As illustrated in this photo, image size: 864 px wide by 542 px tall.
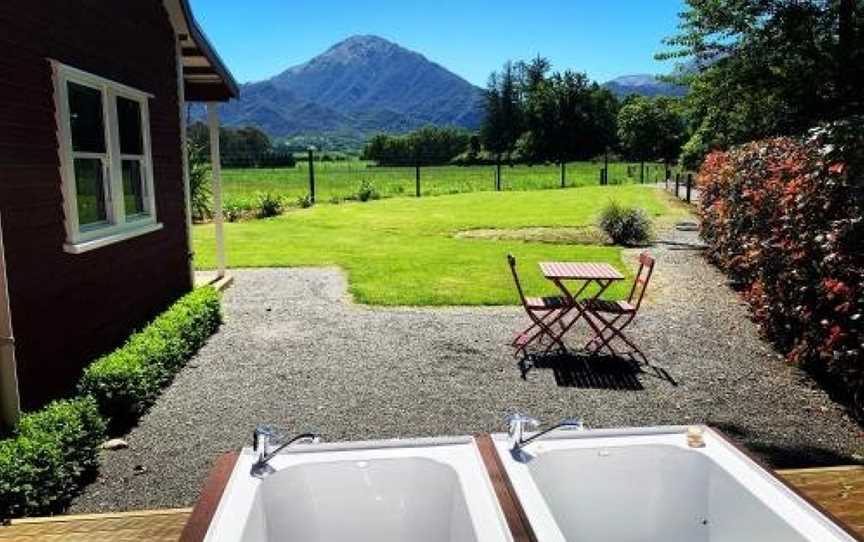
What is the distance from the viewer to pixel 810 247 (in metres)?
5.79

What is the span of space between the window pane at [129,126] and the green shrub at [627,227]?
927cm

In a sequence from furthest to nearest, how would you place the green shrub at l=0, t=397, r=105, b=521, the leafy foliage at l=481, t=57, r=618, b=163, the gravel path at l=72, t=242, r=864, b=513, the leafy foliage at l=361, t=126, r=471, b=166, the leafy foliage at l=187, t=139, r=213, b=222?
the leafy foliage at l=361, t=126, r=471, b=166 < the leafy foliage at l=481, t=57, r=618, b=163 < the leafy foliage at l=187, t=139, r=213, b=222 < the gravel path at l=72, t=242, r=864, b=513 < the green shrub at l=0, t=397, r=105, b=521

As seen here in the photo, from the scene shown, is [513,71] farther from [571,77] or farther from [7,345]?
[7,345]

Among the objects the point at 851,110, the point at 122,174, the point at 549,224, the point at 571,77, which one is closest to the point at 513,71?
the point at 571,77

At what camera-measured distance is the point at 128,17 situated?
23.1 feet

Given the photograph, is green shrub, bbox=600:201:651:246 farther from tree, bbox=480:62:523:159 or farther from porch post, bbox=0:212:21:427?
tree, bbox=480:62:523:159

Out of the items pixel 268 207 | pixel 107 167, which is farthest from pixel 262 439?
pixel 268 207

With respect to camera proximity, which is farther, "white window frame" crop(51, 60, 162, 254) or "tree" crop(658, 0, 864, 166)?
"tree" crop(658, 0, 864, 166)

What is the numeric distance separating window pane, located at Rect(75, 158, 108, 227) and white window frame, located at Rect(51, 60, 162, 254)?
1.9 inches

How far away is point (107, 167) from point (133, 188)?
1.03 metres

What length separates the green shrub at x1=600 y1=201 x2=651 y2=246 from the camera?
14086 millimetres

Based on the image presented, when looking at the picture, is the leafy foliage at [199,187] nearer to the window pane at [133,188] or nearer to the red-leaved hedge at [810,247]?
the window pane at [133,188]

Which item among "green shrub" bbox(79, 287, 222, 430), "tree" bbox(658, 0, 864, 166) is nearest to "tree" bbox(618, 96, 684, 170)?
"tree" bbox(658, 0, 864, 166)

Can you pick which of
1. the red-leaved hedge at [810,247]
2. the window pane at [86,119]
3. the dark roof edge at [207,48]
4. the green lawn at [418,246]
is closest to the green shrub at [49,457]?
the window pane at [86,119]
